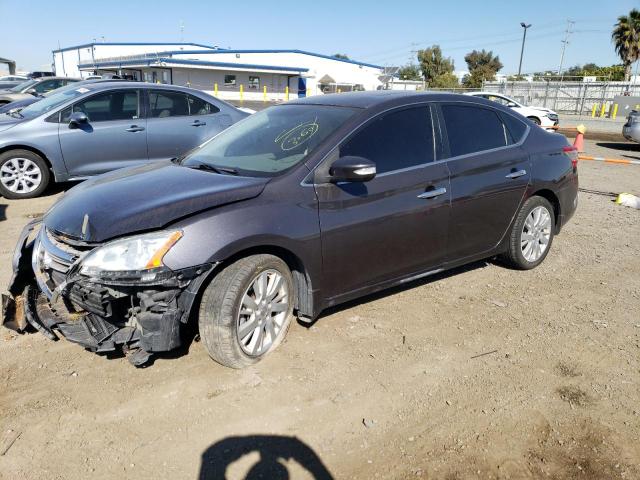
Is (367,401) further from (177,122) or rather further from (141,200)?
(177,122)

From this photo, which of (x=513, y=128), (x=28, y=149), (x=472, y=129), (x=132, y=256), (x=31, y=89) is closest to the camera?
(x=132, y=256)

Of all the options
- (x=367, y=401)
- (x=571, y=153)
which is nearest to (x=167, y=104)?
(x=571, y=153)

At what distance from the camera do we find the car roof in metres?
4.11

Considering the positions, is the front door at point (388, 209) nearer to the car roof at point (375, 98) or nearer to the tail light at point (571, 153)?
the car roof at point (375, 98)

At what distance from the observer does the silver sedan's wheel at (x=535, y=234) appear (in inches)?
201

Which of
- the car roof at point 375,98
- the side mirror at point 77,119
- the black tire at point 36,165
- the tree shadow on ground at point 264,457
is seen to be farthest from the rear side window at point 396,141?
the black tire at point 36,165

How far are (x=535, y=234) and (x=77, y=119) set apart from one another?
6.15 metres

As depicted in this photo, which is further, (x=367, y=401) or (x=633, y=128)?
(x=633, y=128)

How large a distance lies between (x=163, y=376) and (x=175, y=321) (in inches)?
21.2

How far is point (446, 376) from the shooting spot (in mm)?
3443

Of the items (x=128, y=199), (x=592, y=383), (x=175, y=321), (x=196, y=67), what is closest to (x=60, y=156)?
(x=128, y=199)

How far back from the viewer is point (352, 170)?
3.46 meters

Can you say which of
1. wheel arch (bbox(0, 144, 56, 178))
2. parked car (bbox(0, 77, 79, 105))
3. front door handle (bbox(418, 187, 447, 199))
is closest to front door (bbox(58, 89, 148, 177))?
wheel arch (bbox(0, 144, 56, 178))

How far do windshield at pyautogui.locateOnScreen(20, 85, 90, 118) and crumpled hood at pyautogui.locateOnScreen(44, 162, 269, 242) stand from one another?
4815 mm
